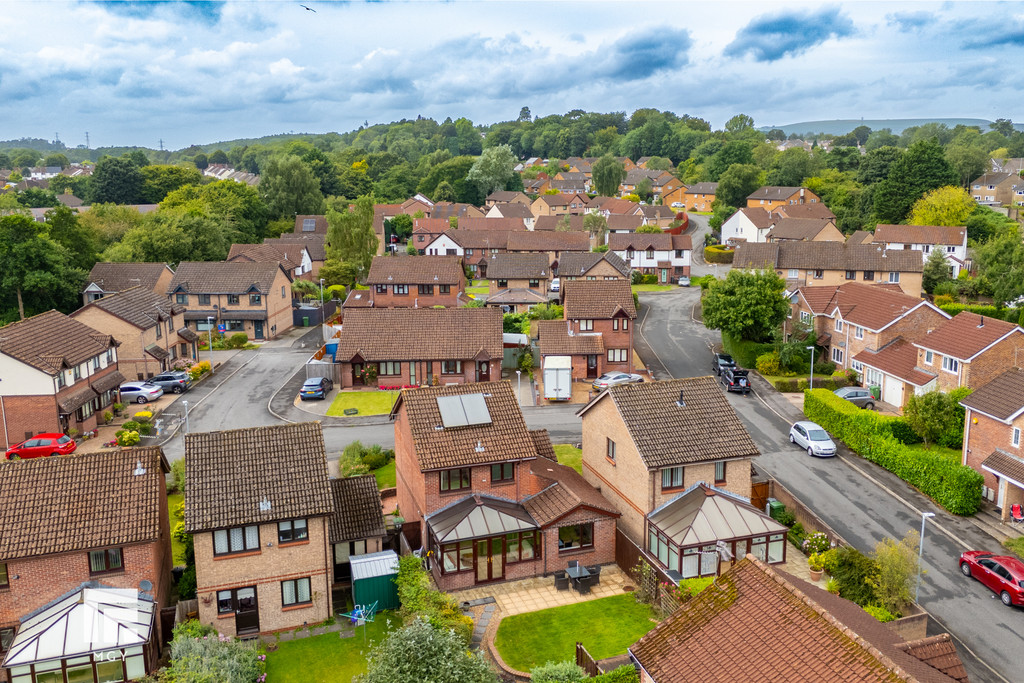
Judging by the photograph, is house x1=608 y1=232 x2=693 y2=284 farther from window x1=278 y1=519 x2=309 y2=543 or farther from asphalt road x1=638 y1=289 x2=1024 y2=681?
window x1=278 y1=519 x2=309 y2=543

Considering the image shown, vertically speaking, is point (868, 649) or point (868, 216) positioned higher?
point (868, 216)

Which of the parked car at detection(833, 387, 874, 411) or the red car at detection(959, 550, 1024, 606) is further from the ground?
the parked car at detection(833, 387, 874, 411)

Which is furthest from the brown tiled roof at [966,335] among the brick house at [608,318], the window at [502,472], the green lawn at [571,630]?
the window at [502,472]

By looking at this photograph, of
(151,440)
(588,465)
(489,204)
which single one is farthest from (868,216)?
(151,440)

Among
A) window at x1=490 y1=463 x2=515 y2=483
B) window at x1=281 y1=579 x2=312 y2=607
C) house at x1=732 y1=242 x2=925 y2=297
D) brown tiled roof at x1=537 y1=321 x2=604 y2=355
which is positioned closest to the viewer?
window at x1=281 y1=579 x2=312 y2=607

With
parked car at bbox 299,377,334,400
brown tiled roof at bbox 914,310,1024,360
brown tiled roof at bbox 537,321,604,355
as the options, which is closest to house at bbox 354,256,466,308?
brown tiled roof at bbox 537,321,604,355

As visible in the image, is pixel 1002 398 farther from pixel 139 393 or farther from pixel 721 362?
pixel 139 393

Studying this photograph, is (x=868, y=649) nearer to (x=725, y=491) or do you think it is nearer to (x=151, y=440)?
(x=725, y=491)

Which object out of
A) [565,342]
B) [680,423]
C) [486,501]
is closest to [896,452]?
[680,423]
